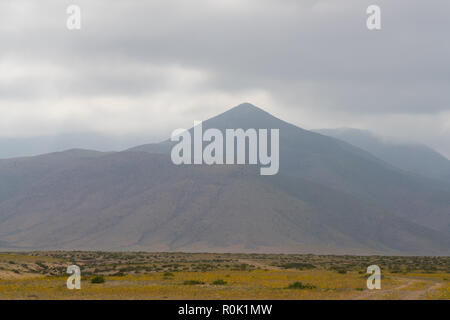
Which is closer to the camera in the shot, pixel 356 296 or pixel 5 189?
pixel 356 296

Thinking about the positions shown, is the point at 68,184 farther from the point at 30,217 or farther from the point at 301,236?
the point at 301,236

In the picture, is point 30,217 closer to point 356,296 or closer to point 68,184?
point 68,184

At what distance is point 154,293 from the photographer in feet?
97.4

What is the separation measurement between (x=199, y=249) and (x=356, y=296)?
114658 millimetres

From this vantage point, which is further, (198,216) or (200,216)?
(200,216)

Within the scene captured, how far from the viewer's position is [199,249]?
141000 millimetres

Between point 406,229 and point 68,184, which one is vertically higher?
point 68,184

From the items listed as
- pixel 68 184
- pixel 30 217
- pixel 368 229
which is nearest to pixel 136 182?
pixel 68 184

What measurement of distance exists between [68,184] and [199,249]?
68.5 metres
